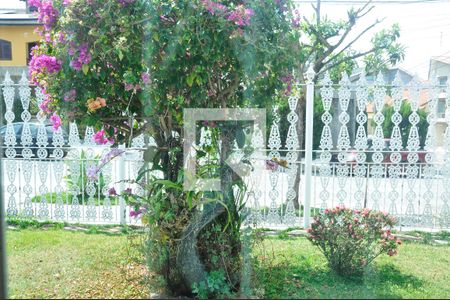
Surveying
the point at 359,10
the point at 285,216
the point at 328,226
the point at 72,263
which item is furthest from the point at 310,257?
the point at 359,10

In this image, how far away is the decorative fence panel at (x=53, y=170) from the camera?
18.7 feet

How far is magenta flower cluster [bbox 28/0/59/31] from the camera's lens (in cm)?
359

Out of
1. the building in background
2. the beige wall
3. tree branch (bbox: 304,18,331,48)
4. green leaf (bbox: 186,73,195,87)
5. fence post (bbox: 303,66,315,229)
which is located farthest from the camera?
the beige wall

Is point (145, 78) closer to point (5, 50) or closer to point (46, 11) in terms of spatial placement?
point (46, 11)

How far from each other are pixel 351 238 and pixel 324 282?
19.1 inches

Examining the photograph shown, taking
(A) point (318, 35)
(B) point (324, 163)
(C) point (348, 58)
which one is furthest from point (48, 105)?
(C) point (348, 58)

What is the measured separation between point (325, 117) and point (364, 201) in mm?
1183

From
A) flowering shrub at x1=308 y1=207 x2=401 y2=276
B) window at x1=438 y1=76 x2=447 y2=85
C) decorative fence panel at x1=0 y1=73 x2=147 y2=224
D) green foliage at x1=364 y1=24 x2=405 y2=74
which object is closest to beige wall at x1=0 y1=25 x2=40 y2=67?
decorative fence panel at x1=0 y1=73 x2=147 y2=224

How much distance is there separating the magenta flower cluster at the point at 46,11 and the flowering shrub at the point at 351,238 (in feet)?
9.26

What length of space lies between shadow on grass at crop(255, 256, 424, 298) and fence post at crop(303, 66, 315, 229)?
1.24m

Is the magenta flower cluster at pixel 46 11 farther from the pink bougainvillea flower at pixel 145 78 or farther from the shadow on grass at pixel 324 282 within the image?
the shadow on grass at pixel 324 282

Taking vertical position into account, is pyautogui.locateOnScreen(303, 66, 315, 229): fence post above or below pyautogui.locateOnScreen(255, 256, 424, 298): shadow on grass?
above

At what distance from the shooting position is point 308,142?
18.2 ft

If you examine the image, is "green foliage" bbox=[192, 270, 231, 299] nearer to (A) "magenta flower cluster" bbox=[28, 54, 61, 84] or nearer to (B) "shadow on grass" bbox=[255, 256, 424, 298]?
(B) "shadow on grass" bbox=[255, 256, 424, 298]
